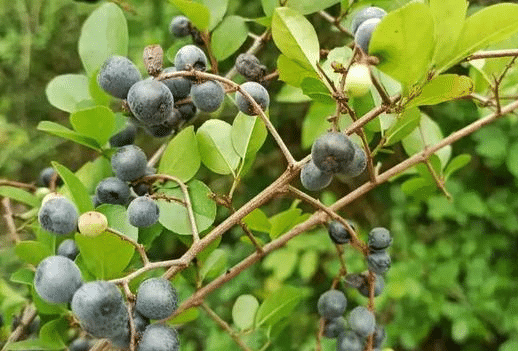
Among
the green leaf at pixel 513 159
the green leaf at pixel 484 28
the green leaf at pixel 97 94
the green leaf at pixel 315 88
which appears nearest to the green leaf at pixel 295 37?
the green leaf at pixel 315 88

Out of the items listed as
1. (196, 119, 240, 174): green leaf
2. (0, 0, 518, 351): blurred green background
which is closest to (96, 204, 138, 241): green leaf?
(196, 119, 240, 174): green leaf

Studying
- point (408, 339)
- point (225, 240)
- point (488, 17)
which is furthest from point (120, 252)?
point (225, 240)

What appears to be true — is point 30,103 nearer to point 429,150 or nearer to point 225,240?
point 225,240

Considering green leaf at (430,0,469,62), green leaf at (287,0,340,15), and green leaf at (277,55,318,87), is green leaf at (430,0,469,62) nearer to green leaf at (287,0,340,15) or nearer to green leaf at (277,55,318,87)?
green leaf at (277,55,318,87)

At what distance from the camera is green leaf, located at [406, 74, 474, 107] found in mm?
629

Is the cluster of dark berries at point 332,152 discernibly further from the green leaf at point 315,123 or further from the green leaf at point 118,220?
the green leaf at point 315,123

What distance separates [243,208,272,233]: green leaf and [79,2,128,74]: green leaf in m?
0.31

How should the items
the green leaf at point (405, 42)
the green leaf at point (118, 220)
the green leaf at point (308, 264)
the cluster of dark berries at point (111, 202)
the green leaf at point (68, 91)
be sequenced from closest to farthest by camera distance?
the green leaf at point (405, 42), the cluster of dark berries at point (111, 202), the green leaf at point (118, 220), the green leaf at point (68, 91), the green leaf at point (308, 264)

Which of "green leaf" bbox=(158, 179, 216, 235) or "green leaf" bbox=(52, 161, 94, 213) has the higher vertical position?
"green leaf" bbox=(52, 161, 94, 213)

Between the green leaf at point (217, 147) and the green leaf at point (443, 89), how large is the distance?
0.27m

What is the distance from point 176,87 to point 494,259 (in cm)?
172

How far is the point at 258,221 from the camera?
0.92 metres

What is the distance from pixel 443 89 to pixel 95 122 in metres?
0.46

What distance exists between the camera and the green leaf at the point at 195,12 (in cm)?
88
